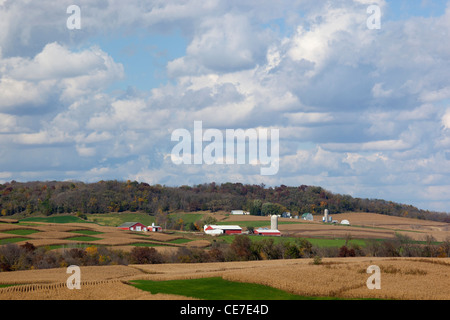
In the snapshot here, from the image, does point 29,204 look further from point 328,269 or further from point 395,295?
point 395,295

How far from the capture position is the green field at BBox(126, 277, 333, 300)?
159 feet

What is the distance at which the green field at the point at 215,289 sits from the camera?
1903 inches

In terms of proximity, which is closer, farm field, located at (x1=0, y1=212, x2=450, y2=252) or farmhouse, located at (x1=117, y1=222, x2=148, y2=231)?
farm field, located at (x1=0, y1=212, x2=450, y2=252)

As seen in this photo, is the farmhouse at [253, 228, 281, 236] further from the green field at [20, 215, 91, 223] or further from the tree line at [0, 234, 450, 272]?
the green field at [20, 215, 91, 223]

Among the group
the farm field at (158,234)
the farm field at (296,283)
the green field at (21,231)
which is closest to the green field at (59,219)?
the farm field at (158,234)

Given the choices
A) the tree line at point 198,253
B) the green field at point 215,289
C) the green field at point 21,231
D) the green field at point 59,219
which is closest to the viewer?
the green field at point 215,289

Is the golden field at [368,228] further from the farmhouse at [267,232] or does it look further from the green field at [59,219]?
the green field at [59,219]

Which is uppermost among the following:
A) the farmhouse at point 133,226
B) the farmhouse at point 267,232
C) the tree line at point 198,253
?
the farmhouse at point 133,226

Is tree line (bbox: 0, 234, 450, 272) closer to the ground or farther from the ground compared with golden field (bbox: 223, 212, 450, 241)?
closer to the ground

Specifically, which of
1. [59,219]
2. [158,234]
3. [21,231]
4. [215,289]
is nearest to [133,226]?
[158,234]

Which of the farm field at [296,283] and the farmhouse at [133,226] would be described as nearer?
the farm field at [296,283]

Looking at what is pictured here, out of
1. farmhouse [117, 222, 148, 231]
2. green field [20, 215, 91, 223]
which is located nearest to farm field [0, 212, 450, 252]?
green field [20, 215, 91, 223]
